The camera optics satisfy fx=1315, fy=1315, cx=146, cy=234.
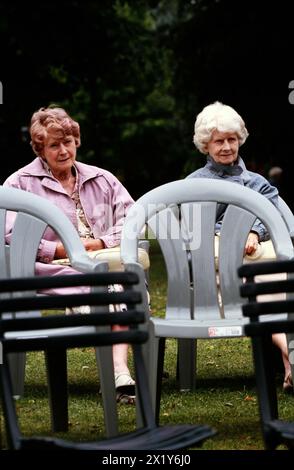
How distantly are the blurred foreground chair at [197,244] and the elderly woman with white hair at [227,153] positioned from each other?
48 cm

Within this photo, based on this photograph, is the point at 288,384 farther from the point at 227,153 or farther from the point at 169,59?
the point at 169,59

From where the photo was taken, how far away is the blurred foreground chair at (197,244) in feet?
22.0

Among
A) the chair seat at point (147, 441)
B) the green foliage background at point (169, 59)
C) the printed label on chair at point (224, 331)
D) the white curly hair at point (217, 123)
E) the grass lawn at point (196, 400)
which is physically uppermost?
the green foliage background at point (169, 59)

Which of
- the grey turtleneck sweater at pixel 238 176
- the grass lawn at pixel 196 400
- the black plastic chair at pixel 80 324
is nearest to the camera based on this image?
the black plastic chair at pixel 80 324

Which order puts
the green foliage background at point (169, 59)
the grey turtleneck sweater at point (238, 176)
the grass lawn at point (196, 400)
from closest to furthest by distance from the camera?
the grass lawn at point (196, 400) → the grey turtleneck sweater at point (238, 176) → the green foliage background at point (169, 59)

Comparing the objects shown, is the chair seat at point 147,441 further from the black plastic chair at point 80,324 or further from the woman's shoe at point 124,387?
the woman's shoe at point 124,387

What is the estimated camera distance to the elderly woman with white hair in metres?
7.82

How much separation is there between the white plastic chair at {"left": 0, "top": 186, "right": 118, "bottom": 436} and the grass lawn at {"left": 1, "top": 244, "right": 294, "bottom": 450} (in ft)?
0.80

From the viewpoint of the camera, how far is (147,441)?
4840 mm

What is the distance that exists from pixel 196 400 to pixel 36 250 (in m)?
1.42

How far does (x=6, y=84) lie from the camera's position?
24.0 m

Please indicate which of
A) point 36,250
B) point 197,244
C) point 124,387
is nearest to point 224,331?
point 197,244

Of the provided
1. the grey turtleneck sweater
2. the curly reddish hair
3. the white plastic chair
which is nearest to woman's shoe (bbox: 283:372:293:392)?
the grey turtleneck sweater

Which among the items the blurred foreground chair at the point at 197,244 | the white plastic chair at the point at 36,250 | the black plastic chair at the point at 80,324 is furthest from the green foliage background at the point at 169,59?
the black plastic chair at the point at 80,324
